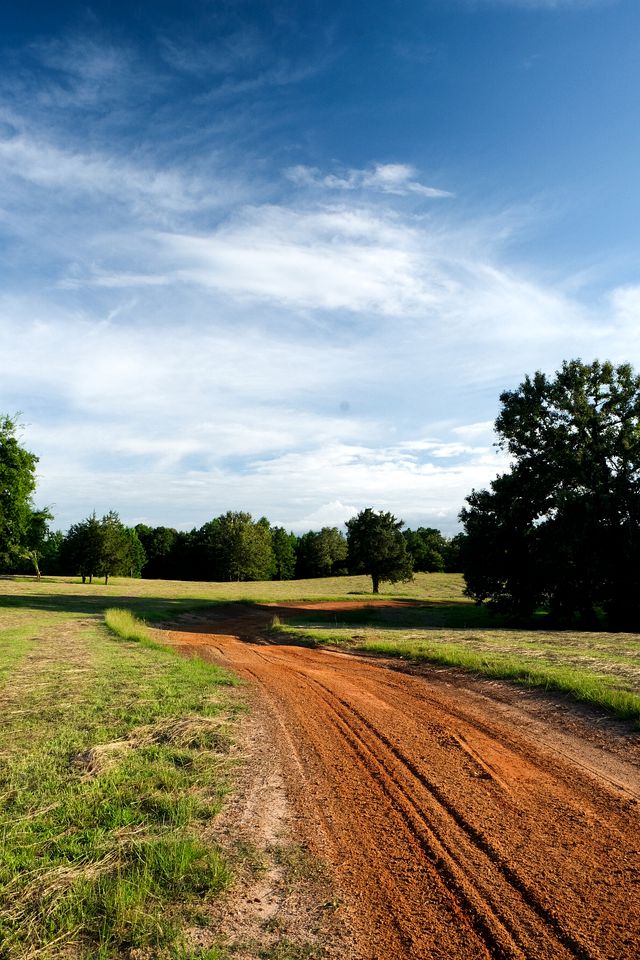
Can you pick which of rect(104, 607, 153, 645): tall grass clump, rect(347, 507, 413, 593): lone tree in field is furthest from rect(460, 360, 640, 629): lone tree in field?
rect(347, 507, 413, 593): lone tree in field

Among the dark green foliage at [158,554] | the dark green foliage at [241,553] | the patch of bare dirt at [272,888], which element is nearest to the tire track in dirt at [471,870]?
the patch of bare dirt at [272,888]

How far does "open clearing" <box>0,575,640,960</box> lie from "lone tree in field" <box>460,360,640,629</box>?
19.6 metres

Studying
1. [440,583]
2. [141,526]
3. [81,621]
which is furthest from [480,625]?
[141,526]

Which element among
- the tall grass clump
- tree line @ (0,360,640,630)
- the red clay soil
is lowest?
the tall grass clump

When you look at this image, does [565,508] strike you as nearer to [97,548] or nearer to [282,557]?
[97,548]

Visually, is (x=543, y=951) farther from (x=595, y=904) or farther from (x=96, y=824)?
(x=96, y=824)

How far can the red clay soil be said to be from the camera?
396cm

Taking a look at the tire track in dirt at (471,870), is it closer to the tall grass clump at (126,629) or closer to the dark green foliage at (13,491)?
the tall grass clump at (126,629)

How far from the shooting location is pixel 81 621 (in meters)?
26.3

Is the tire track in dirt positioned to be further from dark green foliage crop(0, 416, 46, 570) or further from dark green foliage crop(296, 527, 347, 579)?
dark green foliage crop(296, 527, 347, 579)

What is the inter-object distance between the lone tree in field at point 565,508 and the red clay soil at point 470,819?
71.3ft

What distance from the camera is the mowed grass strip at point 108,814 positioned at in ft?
13.0

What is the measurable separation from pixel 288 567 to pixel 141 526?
37484 mm

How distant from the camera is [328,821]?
5.58 m
